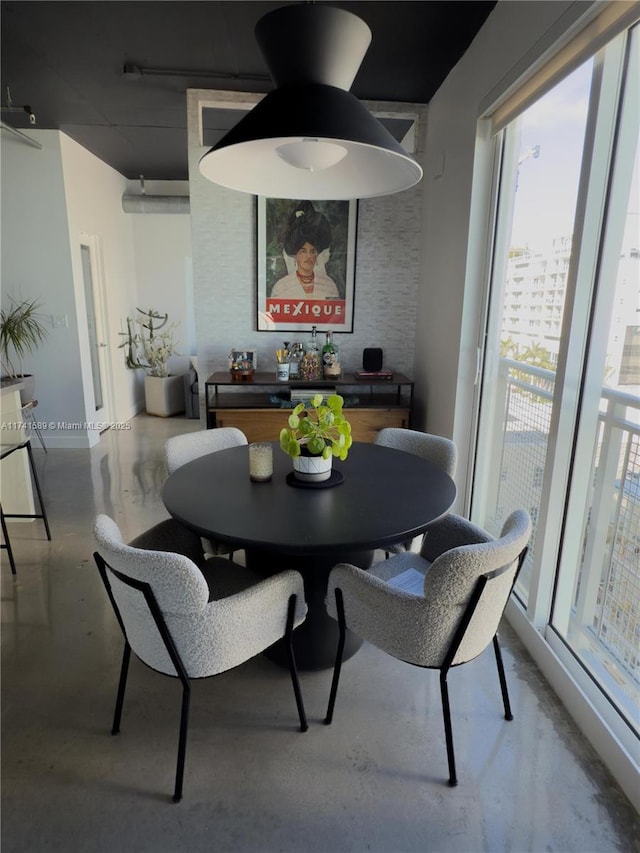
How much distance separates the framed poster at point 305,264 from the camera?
3.77 metres

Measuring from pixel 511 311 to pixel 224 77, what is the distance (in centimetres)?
239

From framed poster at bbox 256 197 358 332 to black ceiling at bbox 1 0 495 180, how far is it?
0.80 meters

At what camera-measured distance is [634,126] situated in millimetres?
1656

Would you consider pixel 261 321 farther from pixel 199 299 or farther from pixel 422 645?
pixel 422 645

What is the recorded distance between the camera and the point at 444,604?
1.39 metres

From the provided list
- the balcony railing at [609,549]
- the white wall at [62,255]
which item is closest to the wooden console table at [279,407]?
the balcony railing at [609,549]

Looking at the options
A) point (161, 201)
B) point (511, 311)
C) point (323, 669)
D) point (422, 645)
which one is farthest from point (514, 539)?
point (161, 201)

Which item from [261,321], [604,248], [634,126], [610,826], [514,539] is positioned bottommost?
[610,826]

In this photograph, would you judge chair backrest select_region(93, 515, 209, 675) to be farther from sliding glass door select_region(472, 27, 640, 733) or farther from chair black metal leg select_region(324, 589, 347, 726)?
sliding glass door select_region(472, 27, 640, 733)

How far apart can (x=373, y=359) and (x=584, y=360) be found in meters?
2.06

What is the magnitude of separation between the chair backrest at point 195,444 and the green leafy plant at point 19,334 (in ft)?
9.71

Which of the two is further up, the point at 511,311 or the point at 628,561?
the point at 511,311

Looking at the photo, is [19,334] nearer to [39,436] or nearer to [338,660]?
[39,436]

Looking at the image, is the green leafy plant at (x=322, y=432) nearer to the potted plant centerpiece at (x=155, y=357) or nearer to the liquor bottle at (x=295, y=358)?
the liquor bottle at (x=295, y=358)
